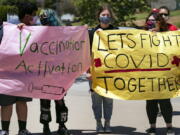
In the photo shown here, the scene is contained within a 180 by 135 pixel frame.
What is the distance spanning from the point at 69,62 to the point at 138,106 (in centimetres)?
287

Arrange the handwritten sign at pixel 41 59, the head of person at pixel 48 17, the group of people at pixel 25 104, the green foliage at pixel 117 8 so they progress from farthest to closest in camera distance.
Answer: the green foliage at pixel 117 8 → the head of person at pixel 48 17 → the group of people at pixel 25 104 → the handwritten sign at pixel 41 59

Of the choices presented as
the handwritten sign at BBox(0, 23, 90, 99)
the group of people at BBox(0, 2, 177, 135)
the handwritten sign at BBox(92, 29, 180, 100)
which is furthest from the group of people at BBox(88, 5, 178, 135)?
the handwritten sign at BBox(0, 23, 90, 99)

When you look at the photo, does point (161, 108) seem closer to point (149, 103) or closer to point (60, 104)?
point (149, 103)

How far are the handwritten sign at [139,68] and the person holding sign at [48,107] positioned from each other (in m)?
0.56

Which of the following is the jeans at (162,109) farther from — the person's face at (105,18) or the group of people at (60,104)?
the person's face at (105,18)

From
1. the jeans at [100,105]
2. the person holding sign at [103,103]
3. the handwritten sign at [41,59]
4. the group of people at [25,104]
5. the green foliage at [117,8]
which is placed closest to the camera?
the handwritten sign at [41,59]

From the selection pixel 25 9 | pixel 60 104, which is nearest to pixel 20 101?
→ pixel 60 104

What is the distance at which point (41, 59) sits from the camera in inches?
242

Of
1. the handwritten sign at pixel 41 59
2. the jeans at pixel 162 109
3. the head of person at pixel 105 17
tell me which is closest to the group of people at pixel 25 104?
the handwritten sign at pixel 41 59

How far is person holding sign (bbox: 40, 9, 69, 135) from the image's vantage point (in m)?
6.31

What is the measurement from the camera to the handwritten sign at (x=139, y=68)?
629cm

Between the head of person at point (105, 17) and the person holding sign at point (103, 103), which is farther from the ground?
the head of person at point (105, 17)

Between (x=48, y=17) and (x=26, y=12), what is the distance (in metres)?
0.32

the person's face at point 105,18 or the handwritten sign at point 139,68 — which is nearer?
the handwritten sign at point 139,68
